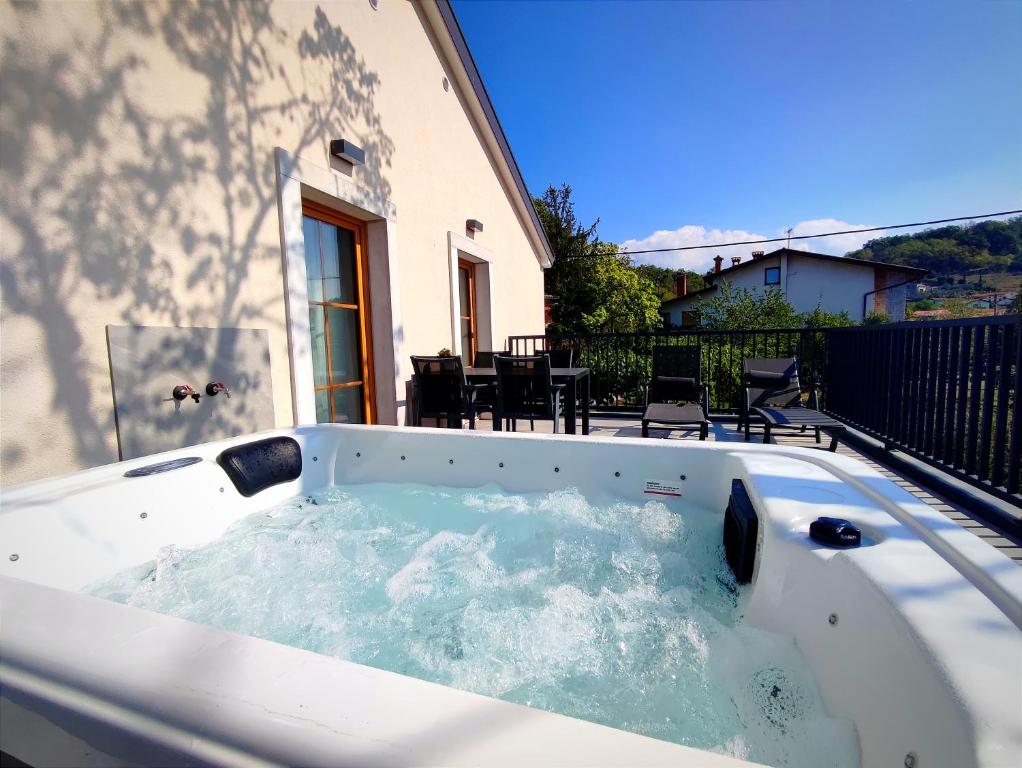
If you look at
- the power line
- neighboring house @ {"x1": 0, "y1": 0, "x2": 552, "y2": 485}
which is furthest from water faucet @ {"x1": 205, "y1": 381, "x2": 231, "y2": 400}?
the power line

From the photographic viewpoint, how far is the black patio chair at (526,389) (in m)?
3.59

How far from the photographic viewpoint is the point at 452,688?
2.36 ft

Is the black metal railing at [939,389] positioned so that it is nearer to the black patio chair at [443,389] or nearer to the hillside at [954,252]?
the black patio chair at [443,389]

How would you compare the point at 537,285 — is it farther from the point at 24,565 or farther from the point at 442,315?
the point at 24,565

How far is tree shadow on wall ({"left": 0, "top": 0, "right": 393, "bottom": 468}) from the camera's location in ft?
5.66

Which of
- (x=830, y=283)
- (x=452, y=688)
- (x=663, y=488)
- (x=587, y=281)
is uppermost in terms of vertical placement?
(x=830, y=283)

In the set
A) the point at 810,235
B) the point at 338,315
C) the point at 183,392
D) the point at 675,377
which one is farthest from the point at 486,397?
the point at 810,235

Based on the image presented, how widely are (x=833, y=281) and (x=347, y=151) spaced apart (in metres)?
21.1

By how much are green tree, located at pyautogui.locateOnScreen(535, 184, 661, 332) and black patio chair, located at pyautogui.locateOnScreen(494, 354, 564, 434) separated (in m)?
11.0

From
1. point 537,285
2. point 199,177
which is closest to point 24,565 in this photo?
point 199,177

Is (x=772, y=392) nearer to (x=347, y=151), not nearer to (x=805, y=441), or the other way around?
(x=805, y=441)

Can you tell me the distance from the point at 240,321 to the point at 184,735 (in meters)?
2.47

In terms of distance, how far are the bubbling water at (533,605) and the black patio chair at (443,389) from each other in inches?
61.9

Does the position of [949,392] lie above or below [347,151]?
below
